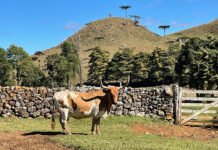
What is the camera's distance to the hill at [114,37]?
128m

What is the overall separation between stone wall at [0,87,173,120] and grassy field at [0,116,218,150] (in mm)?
771

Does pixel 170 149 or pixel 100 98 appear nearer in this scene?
pixel 170 149

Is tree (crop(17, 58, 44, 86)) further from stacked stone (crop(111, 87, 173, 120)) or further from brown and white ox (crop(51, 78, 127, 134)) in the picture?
brown and white ox (crop(51, 78, 127, 134))

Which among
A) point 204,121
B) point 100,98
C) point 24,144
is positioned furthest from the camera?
point 204,121

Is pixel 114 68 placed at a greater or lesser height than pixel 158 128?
greater

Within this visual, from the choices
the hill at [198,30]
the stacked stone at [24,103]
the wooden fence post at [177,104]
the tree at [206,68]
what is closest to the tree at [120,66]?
the tree at [206,68]

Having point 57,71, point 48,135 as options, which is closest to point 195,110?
point 48,135

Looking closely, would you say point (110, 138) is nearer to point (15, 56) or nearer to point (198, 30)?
point (15, 56)

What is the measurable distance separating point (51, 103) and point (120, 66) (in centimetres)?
5801

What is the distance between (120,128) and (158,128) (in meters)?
1.98

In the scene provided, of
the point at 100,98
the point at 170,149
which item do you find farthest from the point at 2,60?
the point at 170,149

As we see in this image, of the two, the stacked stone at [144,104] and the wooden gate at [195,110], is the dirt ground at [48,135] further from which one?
the stacked stone at [144,104]

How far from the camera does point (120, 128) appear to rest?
18.6 m

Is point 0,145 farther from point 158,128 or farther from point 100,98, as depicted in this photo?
point 158,128
